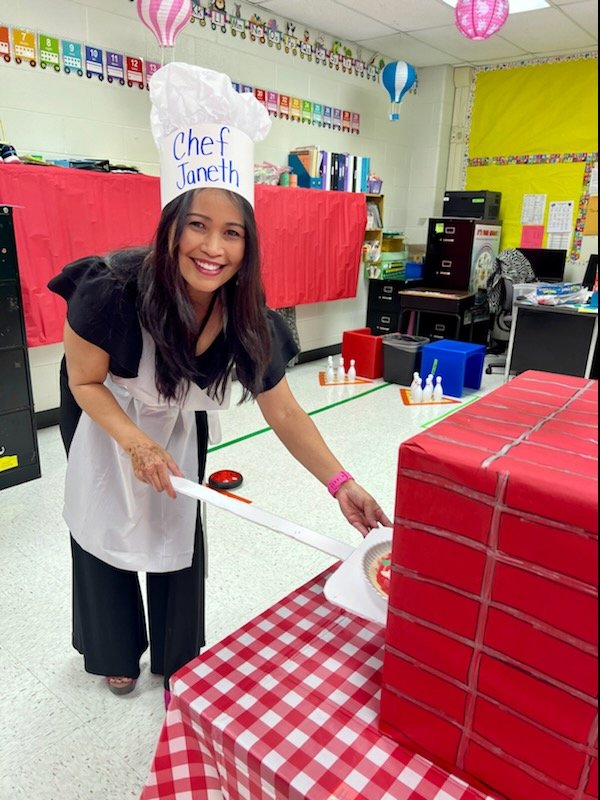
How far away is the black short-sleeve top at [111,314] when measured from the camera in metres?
1.16

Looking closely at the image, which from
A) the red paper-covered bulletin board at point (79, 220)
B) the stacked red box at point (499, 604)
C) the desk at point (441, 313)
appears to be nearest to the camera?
the stacked red box at point (499, 604)

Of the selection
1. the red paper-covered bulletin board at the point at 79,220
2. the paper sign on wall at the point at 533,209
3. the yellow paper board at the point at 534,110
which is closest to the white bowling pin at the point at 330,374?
the red paper-covered bulletin board at the point at 79,220

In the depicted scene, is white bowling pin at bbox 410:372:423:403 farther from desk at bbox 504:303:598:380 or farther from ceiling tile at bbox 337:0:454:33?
ceiling tile at bbox 337:0:454:33

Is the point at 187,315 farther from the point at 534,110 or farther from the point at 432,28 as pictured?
the point at 534,110

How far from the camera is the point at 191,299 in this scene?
3.92ft

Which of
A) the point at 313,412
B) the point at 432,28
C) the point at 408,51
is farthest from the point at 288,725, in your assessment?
the point at 408,51

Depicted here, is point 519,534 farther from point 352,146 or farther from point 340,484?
point 352,146

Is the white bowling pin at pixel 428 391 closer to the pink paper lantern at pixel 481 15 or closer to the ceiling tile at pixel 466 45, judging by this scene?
the pink paper lantern at pixel 481 15

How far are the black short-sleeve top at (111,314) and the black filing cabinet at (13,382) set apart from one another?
1.60 m

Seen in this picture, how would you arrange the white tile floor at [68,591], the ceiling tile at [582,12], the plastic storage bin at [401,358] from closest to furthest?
the white tile floor at [68,591], the ceiling tile at [582,12], the plastic storage bin at [401,358]

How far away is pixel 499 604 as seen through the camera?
1.95ft

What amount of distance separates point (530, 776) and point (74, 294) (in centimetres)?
109

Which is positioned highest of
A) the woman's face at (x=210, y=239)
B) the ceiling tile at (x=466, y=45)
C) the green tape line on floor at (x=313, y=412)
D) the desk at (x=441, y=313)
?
the ceiling tile at (x=466, y=45)

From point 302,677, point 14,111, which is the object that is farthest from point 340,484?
point 14,111
